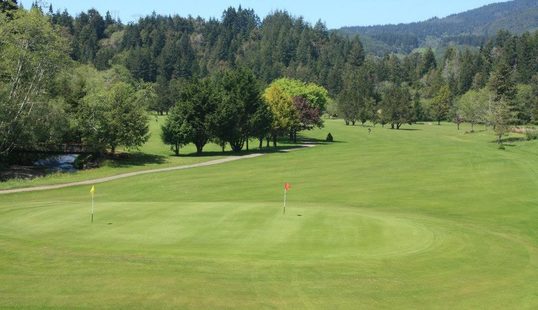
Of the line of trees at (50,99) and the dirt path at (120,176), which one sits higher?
the line of trees at (50,99)

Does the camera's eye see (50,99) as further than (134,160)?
No

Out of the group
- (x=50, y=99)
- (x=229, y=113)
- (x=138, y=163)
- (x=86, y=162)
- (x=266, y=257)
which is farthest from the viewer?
(x=229, y=113)

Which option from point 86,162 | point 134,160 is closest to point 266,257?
point 86,162

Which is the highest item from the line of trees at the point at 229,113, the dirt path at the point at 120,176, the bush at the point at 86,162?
the line of trees at the point at 229,113

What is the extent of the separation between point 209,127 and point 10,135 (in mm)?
29040

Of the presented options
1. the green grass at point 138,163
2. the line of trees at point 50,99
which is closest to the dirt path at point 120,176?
the green grass at point 138,163

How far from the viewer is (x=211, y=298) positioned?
14.9m

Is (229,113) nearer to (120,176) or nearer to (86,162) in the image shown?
(86,162)

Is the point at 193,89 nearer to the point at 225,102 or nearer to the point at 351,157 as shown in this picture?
the point at 225,102

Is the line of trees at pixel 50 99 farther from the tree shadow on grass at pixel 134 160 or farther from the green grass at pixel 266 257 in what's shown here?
the green grass at pixel 266 257

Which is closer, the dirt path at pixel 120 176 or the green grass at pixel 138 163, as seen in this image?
the dirt path at pixel 120 176

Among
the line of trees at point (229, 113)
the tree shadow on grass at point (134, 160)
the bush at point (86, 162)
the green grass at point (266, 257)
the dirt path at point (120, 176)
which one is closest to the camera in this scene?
the green grass at point (266, 257)

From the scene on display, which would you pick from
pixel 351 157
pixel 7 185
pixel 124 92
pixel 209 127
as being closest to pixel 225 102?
pixel 209 127

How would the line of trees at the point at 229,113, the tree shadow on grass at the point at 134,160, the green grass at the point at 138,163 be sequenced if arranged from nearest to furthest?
the green grass at the point at 138,163 → the tree shadow on grass at the point at 134,160 → the line of trees at the point at 229,113
